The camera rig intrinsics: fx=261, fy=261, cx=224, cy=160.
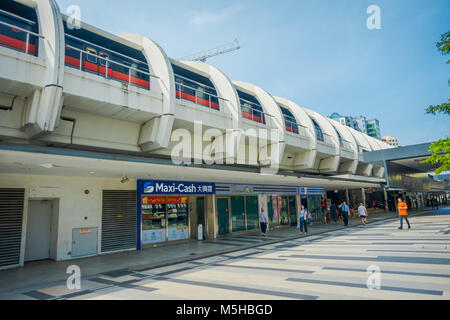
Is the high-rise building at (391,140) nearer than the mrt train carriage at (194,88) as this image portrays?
No

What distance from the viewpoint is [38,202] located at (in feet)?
35.6

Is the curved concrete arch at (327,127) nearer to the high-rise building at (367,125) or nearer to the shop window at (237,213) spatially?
the shop window at (237,213)

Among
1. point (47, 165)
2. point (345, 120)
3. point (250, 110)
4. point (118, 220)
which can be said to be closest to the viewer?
point (47, 165)

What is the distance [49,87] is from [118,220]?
676cm

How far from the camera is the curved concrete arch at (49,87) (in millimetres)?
7578

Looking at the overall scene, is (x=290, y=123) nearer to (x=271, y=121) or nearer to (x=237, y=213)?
(x=271, y=121)

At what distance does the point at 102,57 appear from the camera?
9992mm

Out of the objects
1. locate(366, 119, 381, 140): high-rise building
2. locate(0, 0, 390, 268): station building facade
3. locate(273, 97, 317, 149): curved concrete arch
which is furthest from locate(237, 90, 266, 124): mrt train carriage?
locate(366, 119, 381, 140): high-rise building

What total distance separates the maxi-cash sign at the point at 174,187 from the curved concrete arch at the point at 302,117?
9.72 metres

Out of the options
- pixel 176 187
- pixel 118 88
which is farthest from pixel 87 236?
pixel 118 88

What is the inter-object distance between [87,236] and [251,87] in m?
14.1

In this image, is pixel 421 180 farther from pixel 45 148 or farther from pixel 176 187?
pixel 45 148

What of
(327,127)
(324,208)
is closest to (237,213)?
(324,208)

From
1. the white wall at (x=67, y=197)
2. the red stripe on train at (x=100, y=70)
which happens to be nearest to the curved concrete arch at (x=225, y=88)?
the red stripe on train at (x=100, y=70)
